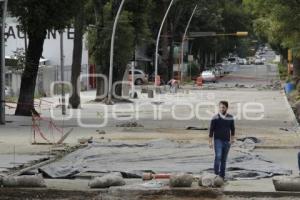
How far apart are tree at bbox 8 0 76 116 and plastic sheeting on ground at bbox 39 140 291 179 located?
10.0 m

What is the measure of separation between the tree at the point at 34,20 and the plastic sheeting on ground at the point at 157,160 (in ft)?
32.8

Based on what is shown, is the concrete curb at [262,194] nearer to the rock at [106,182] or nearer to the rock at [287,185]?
the rock at [287,185]

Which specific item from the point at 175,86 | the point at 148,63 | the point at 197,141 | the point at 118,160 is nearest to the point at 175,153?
the point at 118,160

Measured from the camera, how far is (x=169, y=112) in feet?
119

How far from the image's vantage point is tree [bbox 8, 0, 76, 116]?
92.5 ft

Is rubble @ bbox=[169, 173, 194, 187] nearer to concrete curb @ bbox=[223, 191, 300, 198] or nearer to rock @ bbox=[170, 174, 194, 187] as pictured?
rock @ bbox=[170, 174, 194, 187]

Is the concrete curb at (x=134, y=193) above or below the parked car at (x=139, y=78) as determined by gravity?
above

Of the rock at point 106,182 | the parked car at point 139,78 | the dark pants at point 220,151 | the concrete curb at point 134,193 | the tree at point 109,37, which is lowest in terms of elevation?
the parked car at point 139,78

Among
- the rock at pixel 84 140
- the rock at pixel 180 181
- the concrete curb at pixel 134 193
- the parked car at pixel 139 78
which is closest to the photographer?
the concrete curb at pixel 134 193

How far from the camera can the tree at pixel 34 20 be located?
92.5 ft

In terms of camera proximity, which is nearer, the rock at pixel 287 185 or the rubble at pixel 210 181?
the rock at pixel 287 185

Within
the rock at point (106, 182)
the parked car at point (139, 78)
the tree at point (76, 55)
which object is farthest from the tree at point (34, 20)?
the parked car at point (139, 78)

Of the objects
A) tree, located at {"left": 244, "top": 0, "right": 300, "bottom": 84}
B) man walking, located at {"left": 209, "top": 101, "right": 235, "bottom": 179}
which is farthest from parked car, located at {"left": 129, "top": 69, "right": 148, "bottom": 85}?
man walking, located at {"left": 209, "top": 101, "right": 235, "bottom": 179}

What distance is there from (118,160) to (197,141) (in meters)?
5.32
